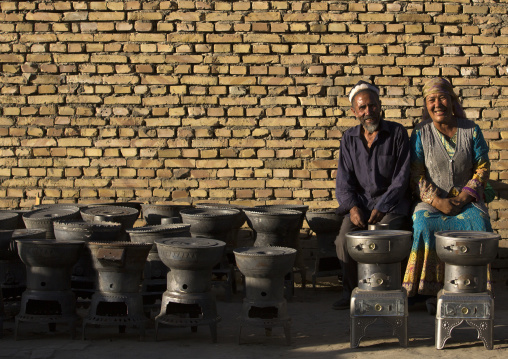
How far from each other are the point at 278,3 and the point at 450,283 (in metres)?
3.74

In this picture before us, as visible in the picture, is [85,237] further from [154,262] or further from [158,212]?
[158,212]

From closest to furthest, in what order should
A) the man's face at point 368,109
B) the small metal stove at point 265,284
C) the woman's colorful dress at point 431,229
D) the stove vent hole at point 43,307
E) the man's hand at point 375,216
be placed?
the small metal stove at point 265,284 → the stove vent hole at point 43,307 → the woman's colorful dress at point 431,229 → the man's hand at point 375,216 → the man's face at point 368,109

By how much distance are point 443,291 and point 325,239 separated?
2.08m

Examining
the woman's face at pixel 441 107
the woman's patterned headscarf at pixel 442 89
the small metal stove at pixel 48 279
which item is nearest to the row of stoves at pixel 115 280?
the small metal stove at pixel 48 279

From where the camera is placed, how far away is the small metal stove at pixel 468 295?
5699mm

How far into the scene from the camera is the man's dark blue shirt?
7.14 metres

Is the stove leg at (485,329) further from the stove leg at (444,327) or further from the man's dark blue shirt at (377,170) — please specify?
the man's dark blue shirt at (377,170)

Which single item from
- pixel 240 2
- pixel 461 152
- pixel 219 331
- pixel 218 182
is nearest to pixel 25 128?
pixel 218 182

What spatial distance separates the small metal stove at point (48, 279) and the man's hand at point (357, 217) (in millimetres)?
2469

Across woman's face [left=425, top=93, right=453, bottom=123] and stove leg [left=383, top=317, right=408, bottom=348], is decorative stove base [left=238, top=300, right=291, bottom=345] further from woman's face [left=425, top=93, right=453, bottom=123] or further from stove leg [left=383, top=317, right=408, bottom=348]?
woman's face [left=425, top=93, right=453, bottom=123]

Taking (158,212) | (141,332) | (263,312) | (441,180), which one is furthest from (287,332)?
(158,212)

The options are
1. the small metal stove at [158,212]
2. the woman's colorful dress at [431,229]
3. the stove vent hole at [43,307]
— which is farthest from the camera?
the small metal stove at [158,212]

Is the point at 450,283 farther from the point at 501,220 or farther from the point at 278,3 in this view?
the point at 278,3

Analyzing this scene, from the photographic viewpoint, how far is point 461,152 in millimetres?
7094
